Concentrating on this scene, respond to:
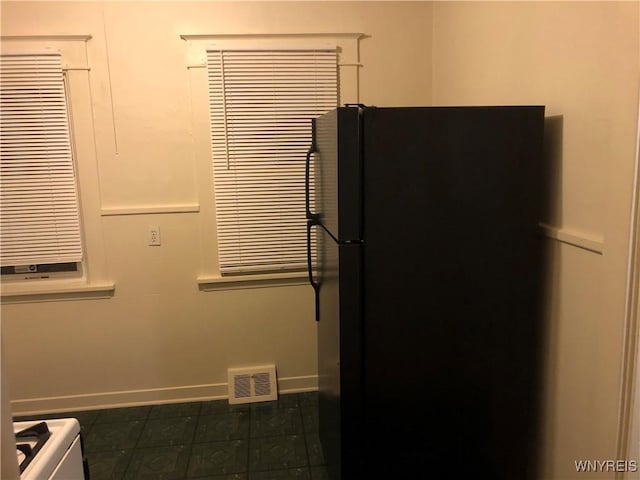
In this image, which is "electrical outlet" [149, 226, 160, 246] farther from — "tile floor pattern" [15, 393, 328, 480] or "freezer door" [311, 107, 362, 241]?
"freezer door" [311, 107, 362, 241]

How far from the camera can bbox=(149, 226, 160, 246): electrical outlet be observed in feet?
9.39

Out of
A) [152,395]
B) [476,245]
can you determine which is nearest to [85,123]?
[152,395]

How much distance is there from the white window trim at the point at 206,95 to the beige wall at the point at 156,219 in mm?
14

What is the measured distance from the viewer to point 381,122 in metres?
1.58

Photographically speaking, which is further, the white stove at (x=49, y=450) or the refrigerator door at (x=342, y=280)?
the refrigerator door at (x=342, y=280)

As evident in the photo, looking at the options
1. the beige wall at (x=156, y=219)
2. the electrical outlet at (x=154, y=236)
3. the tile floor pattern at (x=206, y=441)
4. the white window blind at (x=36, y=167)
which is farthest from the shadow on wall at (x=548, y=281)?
the white window blind at (x=36, y=167)

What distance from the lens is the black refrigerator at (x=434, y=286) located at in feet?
5.30

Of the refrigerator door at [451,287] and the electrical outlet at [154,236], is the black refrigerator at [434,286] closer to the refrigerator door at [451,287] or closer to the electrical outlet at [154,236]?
the refrigerator door at [451,287]

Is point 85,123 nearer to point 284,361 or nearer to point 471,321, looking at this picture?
point 284,361

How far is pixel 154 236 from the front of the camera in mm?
2871

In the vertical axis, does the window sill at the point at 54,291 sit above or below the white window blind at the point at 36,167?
below

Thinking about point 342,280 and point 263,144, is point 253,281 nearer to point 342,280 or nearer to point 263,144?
point 263,144

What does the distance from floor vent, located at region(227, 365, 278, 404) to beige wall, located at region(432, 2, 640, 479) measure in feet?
5.48

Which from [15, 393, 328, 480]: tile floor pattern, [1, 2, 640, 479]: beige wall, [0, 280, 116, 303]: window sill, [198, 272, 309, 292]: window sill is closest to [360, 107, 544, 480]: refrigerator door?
[1, 2, 640, 479]: beige wall
